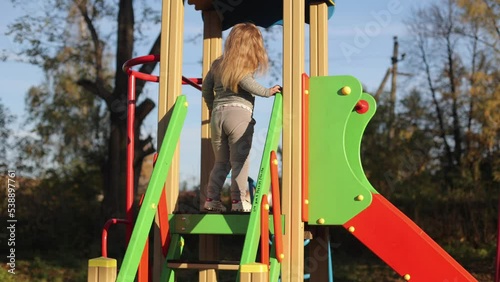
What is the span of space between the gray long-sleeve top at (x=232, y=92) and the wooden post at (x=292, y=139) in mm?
211

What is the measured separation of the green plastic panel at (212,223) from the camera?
14.2 ft

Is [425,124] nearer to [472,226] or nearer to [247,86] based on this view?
[472,226]

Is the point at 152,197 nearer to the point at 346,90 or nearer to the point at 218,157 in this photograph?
the point at 218,157

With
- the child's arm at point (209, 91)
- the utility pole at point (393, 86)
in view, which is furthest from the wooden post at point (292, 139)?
the utility pole at point (393, 86)

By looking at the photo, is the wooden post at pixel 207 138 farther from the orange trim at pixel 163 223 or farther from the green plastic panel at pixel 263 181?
the green plastic panel at pixel 263 181

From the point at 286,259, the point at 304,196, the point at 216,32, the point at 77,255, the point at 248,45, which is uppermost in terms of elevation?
the point at 216,32

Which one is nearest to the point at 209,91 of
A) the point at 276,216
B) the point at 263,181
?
the point at 263,181

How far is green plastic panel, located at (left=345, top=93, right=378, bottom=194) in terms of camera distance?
Answer: 500 cm

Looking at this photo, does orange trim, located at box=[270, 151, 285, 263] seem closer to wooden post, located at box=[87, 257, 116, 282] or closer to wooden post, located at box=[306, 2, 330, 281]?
wooden post, located at box=[87, 257, 116, 282]

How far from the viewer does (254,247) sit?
3.75 m

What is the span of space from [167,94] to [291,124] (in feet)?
3.01

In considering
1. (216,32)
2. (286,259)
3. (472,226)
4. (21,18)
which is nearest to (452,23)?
(472,226)

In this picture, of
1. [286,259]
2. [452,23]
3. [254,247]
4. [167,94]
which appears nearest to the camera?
[254,247]

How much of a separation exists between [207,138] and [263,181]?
148 centimetres
